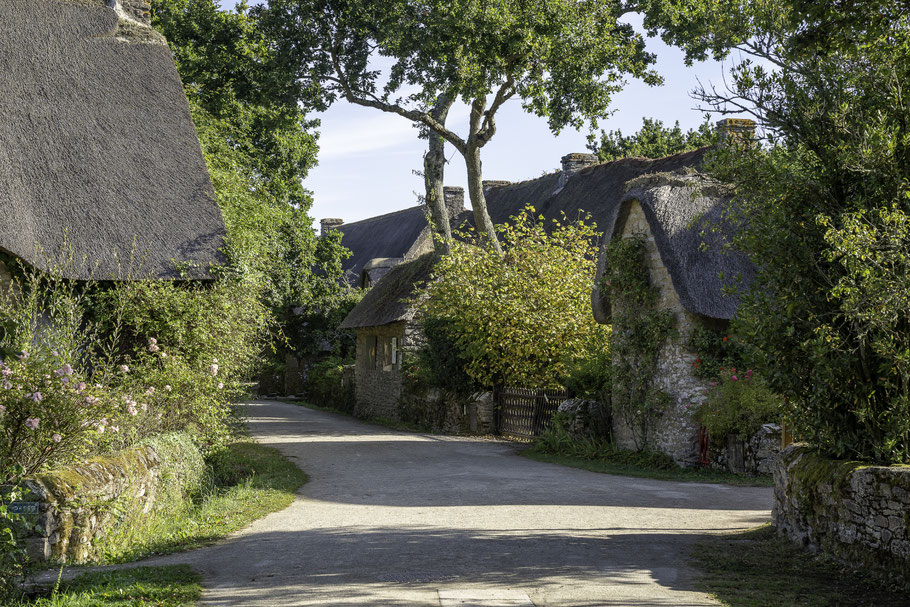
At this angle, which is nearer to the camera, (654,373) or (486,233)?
(654,373)

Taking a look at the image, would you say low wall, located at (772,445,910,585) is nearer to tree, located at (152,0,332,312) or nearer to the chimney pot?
tree, located at (152,0,332,312)

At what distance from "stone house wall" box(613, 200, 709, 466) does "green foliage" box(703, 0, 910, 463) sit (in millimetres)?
5990

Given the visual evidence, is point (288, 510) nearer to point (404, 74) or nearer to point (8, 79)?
point (8, 79)

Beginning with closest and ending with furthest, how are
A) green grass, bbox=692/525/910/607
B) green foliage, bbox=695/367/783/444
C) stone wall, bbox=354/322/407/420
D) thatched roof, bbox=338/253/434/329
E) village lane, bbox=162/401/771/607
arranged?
green grass, bbox=692/525/910/607
village lane, bbox=162/401/771/607
green foliage, bbox=695/367/783/444
thatched roof, bbox=338/253/434/329
stone wall, bbox=354/322/407/420

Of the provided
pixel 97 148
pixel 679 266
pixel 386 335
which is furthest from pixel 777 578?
pixel 386 335

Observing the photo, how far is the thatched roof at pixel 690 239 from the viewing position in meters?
13.2

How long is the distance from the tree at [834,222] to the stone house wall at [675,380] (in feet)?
19.8

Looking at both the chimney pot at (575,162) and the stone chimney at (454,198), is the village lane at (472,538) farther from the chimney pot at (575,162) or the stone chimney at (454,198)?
the chimney pot at (575,162)

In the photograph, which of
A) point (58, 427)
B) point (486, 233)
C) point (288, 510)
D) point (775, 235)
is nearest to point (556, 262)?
point (486, 233)

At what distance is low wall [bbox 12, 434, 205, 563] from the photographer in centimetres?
646

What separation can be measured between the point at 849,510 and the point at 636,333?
793 cm

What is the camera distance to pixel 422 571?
6.39 metres

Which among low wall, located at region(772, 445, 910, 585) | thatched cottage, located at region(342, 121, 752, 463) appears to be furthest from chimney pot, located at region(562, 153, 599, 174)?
low wall, located at region(772, 445, 910, 585)

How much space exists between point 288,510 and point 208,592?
390cm
